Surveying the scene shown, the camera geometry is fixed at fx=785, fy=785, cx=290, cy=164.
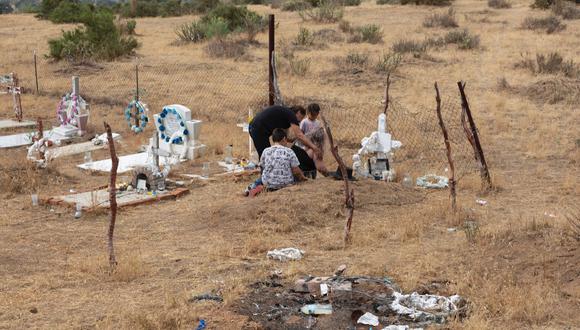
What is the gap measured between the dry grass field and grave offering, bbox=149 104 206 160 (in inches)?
10.4

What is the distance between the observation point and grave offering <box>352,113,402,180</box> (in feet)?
36.6

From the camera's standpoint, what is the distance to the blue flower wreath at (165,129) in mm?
12711

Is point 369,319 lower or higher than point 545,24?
lower

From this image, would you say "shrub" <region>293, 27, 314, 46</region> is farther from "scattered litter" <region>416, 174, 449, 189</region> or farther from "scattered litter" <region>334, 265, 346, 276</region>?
"scattered litter" <region>334, 265, 346, 276</region>

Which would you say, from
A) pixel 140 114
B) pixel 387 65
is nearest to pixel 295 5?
pixel 387 65

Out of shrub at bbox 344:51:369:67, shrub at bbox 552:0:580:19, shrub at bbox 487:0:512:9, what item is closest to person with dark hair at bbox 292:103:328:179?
shrub at bbox 344:51:369:67

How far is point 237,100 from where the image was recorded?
56.9ft

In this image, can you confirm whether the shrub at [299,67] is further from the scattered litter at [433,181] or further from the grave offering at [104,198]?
the grave offering at [104,198]

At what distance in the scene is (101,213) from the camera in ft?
32.9

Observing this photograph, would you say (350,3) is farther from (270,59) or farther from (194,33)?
(270,59)

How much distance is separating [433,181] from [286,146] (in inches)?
94.5

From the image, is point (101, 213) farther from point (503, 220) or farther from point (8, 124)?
point (8, 124)

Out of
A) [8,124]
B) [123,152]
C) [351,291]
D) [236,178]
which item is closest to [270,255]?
[351,291]

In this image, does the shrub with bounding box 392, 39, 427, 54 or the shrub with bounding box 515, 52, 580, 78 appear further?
the shrub with bounding box 392, 39, 427, 54
